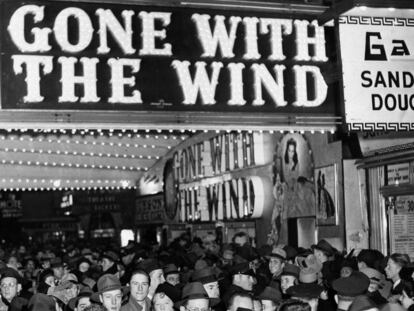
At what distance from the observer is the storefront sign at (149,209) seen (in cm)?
2667

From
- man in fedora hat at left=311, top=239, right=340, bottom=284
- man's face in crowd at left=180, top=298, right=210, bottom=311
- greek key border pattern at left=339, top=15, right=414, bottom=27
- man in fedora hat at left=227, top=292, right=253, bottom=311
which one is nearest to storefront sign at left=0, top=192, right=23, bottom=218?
man in fedora hat at left=311, top=239, right=340, bottom=284

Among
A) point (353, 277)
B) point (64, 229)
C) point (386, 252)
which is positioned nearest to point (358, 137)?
point (386, 252)

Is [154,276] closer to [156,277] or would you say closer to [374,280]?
[156,277]

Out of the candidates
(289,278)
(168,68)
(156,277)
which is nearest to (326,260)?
(289,278)

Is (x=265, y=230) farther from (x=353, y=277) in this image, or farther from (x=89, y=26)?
(x=353, y=277)

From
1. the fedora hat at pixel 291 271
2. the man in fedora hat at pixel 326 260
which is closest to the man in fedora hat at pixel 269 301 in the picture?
the fedora hat at pixel 291 271

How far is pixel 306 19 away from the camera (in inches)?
397

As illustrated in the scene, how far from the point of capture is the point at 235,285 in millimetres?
8188

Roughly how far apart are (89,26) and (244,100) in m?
2.11

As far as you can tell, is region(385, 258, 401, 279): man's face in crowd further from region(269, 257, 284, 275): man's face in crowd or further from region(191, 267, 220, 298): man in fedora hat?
region(191, 267, 220, 298): man in fedora hat

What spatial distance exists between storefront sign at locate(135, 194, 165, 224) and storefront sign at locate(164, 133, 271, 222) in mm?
1019

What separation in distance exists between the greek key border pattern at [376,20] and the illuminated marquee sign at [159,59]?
1117 mm

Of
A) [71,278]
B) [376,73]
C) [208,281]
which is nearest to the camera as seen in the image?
[208,281]

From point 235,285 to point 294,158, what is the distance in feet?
27.9
